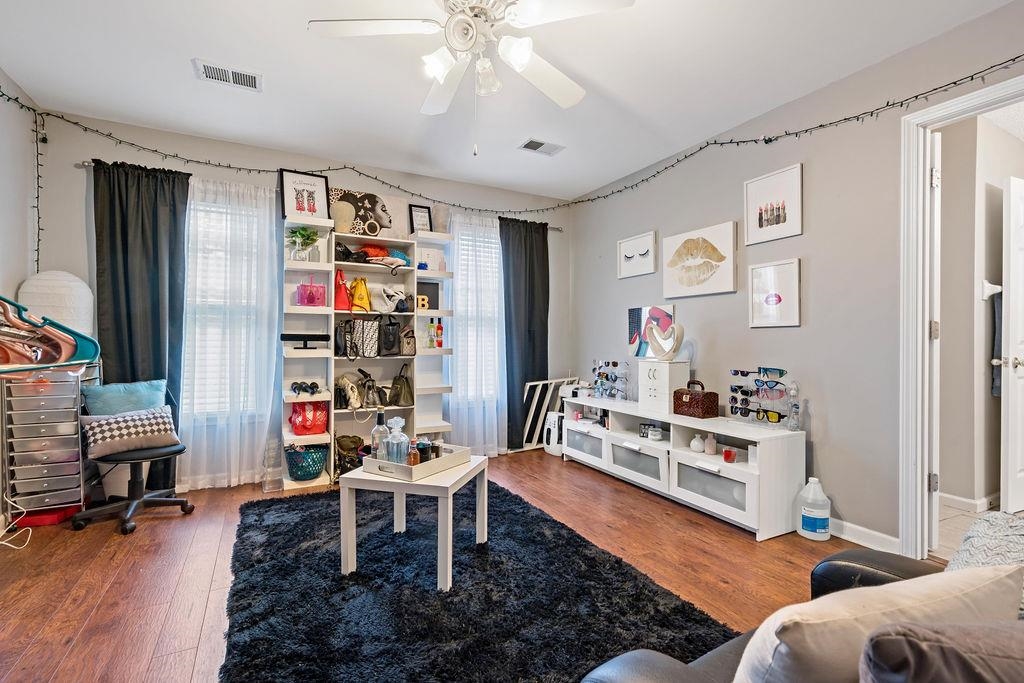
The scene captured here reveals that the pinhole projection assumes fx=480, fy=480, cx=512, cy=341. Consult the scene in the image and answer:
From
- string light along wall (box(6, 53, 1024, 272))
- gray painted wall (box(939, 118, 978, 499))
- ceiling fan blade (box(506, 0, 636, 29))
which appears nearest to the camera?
ceiling fan blade (box(506, 0, 636, 29))

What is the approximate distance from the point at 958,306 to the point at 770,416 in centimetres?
145

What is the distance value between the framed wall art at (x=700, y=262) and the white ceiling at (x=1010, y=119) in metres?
1.52

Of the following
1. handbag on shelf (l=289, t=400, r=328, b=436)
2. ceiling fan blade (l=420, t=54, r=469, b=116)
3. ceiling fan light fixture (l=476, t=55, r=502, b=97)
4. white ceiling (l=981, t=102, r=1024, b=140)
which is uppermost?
white ceiling (l=981, t=102, r=1024, b=140)

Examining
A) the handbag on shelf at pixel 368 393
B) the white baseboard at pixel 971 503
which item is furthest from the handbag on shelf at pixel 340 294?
the white baseboard at pixel 971 503

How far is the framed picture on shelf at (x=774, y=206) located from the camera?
2.84m

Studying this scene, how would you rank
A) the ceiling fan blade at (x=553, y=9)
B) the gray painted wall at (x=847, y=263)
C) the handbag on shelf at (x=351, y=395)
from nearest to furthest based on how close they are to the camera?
1. the ceiling fan blade at (x=553, y=9)
2. the gray painted wall at (x=847, y=263)
3. the handbag on shelf at (x=351, y=395)

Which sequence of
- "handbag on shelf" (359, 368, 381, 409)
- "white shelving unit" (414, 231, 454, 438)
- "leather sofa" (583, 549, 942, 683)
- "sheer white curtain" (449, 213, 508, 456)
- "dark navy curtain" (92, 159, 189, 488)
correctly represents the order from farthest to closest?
"sheer white curtain" (449, 213, 508, 456) < "white shelving unit" (414, 231, 454, 438) < "handbag on shelf" (359, 368, 381, 409) < "dark navy curtain" (92, 159, 189, 488) < "leather sofa" (583, 549, 942, 683)

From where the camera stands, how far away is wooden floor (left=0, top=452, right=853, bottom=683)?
5.32 ft

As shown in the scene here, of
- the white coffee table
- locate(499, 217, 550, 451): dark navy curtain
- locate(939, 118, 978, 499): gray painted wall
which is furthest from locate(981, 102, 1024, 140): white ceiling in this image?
the white coffee table

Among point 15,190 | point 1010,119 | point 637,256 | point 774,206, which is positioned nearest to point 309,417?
point 15,190

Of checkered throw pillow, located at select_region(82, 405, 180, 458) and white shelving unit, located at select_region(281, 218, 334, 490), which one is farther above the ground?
white shelving unit, located at select_region(281, 218, 334, 490)

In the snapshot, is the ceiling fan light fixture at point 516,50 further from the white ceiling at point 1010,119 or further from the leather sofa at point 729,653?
the white ceiling at point 1010,119

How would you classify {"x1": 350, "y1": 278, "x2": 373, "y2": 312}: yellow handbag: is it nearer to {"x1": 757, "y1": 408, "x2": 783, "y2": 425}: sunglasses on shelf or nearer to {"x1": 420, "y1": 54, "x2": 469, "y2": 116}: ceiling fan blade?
{"x1": 420, "y1": 54, "x2": 469, "y2": 116}: ceiling fan blade

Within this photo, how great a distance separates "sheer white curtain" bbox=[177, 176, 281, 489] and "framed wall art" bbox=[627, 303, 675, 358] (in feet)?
9.34
